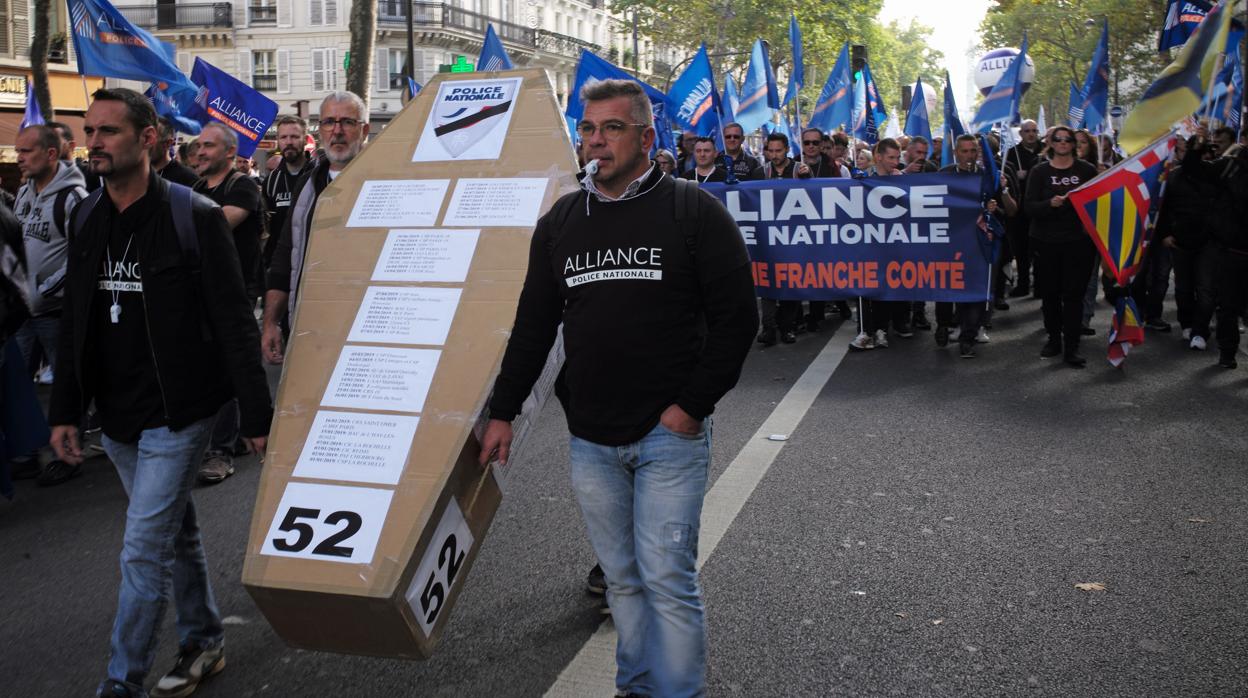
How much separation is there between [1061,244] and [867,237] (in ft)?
5.77

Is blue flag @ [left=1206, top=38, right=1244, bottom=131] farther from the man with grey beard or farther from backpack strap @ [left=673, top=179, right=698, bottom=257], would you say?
backpack strap @ [left=673, top=179, right=698, bottom=257]

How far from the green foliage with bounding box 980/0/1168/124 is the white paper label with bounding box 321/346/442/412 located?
1138 inches

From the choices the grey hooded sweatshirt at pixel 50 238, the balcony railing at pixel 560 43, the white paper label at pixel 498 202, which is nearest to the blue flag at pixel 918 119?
the grey hooded sweatshirt at pixel 50 238

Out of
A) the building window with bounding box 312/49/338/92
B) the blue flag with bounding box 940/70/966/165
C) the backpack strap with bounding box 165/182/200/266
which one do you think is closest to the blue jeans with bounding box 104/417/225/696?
the backpack strap with bounding box 165/182/200/266

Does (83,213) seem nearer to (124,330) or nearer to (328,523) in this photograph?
(124,330)

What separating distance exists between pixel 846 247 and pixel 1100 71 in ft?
19.8

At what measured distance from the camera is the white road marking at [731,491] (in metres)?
3.65

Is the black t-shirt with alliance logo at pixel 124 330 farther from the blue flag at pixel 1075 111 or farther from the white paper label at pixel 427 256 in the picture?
the blue flag at pixel 1075 111

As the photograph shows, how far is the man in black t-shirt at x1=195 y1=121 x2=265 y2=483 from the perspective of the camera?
667 cm

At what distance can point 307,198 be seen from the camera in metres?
5.27

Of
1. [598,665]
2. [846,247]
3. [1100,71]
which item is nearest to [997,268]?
[846,247]

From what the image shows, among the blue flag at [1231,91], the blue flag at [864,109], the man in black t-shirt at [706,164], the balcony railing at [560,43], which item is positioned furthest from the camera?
the balcony railing at [560,43]

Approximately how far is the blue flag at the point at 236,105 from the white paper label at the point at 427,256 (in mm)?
9114

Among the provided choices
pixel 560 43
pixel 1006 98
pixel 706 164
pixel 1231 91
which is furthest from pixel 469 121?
pixel 560 43
